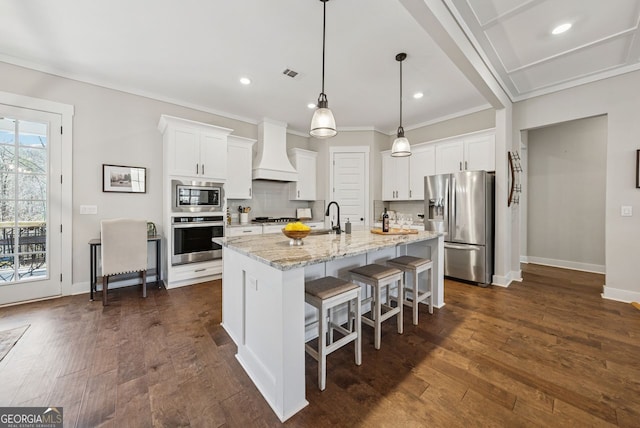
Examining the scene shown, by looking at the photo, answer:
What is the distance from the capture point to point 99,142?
11.0 feet

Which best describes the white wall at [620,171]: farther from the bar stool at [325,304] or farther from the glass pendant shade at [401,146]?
the bar stool at [325,304]

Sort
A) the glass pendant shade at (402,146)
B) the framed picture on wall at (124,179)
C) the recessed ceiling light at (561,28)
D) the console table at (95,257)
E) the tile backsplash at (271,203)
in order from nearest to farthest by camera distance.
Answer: the recessed ceiling light at (561,28) → the glass pendant shade at (402,146) → the console table at (95,257) → the framed picture on wall at (124,179) → the tile backsplash at (271,203)

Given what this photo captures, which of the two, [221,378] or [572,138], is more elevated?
[572,138]

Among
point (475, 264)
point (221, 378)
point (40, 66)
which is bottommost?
point (221, 378)

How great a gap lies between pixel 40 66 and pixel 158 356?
3648 millimetres

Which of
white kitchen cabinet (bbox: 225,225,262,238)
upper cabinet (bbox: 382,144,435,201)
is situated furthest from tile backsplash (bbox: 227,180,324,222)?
upper cabinet (bbox: 382,144,435,201)

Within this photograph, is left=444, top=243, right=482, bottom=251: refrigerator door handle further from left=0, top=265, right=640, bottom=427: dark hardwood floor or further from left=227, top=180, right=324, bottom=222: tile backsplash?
left=227, top=180, right=324, bottom=222: tile backsplash

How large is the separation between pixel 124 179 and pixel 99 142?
21.2 inches

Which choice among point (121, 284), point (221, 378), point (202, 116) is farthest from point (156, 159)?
point (221, 378)

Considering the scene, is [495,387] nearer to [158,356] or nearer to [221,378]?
[221,378]

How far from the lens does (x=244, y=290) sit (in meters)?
1.81

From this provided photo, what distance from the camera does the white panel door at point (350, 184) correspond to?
17.0 feet

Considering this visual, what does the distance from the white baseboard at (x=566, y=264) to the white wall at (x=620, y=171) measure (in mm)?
1652

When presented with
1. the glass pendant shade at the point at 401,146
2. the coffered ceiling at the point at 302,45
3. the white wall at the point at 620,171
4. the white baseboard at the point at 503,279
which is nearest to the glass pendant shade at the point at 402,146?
the glass pendant shade at the point at 401,146
